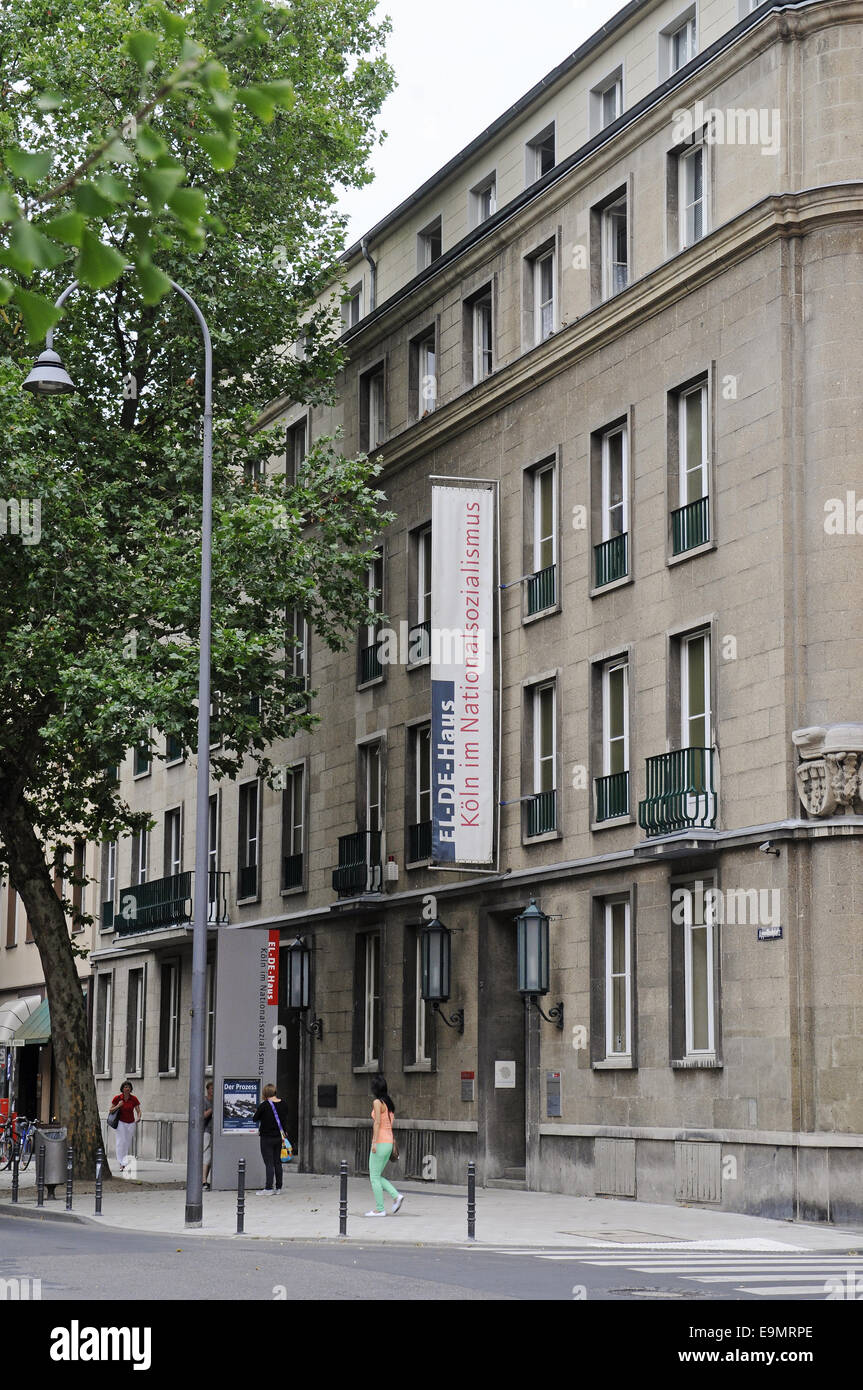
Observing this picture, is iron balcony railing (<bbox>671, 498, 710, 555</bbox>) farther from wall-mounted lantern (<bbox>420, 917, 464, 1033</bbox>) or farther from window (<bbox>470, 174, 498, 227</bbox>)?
window (<bbox>470, 174, 498, 227</bbox>)

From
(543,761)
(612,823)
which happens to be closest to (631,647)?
(612,823)

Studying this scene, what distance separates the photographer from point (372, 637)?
35.6 metres

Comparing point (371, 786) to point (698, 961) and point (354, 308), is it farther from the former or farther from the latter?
point (698, 961)

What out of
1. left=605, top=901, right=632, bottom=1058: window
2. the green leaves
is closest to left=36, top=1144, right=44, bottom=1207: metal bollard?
left=605, top=901, right=632, bottom=1058: window

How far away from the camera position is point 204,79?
5.94m

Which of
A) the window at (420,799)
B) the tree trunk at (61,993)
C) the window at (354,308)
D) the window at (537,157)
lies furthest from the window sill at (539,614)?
the window at (354,308)

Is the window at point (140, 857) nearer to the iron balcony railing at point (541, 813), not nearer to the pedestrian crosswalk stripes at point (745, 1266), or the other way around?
the iron balcony railing at point (541, 813)

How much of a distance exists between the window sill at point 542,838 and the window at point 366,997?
596 centimetres

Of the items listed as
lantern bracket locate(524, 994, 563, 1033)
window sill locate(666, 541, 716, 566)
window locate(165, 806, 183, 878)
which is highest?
window sill locate(666, 541, 716, 566)

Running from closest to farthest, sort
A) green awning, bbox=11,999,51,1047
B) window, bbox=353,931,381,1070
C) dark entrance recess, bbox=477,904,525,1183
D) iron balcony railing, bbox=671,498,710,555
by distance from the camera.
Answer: iron balcony railing, bbox=671,498,710,555, dark entrance recess, bbox=477,904,525,1183, window, bbox=353,931,381,1070, green awning, bbox=11,999,51,1047

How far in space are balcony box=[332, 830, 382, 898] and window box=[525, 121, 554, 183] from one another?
1158cm

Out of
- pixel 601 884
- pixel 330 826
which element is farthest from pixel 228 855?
pixel 601 884

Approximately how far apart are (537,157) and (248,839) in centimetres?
1603

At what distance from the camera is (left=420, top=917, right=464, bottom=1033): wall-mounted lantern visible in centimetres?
3083
